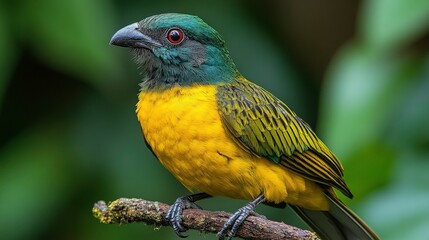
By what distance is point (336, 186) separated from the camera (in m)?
4.72

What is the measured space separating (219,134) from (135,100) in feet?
8.17

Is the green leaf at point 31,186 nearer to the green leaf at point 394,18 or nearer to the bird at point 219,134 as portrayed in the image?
the bird at point 219,134

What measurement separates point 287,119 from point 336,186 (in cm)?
40

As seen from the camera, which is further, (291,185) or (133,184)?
(133,184)

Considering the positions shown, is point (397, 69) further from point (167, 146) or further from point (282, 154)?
point (167, 146)

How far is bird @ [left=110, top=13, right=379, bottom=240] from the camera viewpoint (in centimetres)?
445

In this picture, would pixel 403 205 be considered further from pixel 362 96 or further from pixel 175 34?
pixel 175 34

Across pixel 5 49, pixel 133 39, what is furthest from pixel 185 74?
pixel 5 49

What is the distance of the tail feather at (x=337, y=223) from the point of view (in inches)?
187

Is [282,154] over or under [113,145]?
over

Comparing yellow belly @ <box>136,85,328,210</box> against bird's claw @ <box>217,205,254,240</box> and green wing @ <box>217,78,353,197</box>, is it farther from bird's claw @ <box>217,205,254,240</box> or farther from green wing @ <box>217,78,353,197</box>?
bird's claw @ <box>217,205,254,240</box>

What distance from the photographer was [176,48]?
185 inches

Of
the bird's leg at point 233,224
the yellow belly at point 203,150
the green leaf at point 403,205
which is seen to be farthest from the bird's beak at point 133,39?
the green leaf at point 403,205

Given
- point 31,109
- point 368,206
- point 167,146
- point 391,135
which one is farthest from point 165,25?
point 31,109
